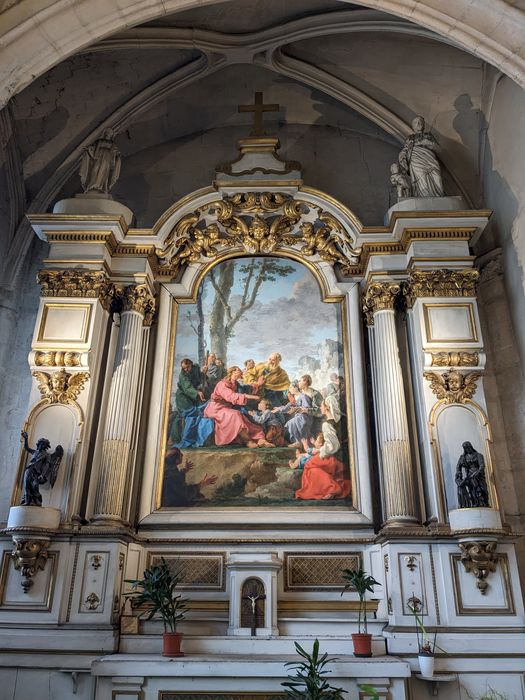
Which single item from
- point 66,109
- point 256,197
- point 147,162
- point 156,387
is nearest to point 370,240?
point 256,197

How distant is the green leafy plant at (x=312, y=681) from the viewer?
501 centimetres

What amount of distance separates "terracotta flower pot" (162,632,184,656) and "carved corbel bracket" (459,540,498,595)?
2.85 meters

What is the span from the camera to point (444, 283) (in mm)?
7852

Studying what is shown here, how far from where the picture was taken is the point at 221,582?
7.17 m

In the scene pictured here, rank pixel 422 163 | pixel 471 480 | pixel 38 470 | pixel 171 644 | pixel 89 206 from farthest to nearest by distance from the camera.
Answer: pixel 422 163
pixel 89 206
pixel 38 470
pixel 471 480
pixel 171 644

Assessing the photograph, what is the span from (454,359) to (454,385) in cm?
29

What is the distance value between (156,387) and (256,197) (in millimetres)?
2883

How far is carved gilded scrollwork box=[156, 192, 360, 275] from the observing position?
8852 mm

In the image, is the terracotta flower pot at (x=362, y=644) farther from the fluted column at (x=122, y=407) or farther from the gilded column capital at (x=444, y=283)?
the gilded column capital at (x=444, y=283)

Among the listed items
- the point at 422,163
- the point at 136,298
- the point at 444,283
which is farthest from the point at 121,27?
the point at 444,283

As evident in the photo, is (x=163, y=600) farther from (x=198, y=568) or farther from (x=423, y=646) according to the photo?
(x=423, y=646)

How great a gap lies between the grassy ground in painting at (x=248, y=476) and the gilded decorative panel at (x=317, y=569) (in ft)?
1.85

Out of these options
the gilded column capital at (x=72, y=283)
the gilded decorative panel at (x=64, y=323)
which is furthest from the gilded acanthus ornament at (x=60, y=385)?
the gilded column capital at (x=72, y=283)

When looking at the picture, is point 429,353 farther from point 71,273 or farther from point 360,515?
point 71,273
